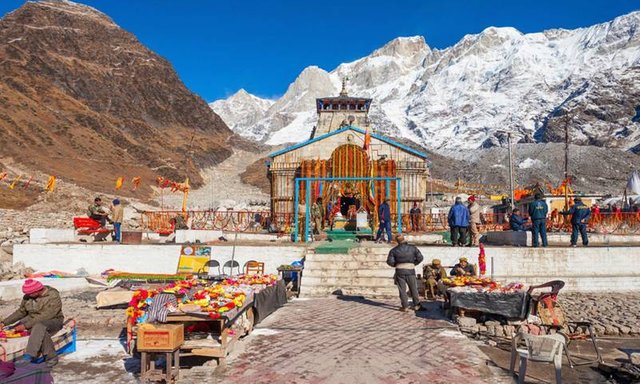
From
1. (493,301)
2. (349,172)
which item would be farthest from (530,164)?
(493,301)

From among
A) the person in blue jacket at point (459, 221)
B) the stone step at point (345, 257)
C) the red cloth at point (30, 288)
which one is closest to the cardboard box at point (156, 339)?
the red cloth at point (30, 288)

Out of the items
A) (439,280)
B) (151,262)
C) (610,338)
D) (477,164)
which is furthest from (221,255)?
(477,164)

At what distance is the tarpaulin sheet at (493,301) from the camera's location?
904 cm

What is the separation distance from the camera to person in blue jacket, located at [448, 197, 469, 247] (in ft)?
48.3

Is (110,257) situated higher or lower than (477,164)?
lower

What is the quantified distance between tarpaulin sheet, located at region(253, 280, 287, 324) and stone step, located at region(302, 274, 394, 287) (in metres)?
1.43

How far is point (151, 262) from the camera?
14930 mm

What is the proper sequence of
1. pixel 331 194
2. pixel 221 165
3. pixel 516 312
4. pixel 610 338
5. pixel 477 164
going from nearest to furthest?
pixel 516 312, pixel 610 338, pixel 331 194, pixel 221 165, pixel 477 164

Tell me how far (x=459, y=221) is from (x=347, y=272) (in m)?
4.08

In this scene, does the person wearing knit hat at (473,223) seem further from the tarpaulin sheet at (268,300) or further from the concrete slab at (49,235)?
the concrete slab at (49,235)

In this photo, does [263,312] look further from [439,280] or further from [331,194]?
[331,194]

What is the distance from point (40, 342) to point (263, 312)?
3.68 metres

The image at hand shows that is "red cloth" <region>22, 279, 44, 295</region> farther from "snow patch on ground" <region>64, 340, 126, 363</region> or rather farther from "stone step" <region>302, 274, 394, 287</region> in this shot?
"stone step" <region>302, 274, 394, 287</region>

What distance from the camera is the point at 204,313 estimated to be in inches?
271
